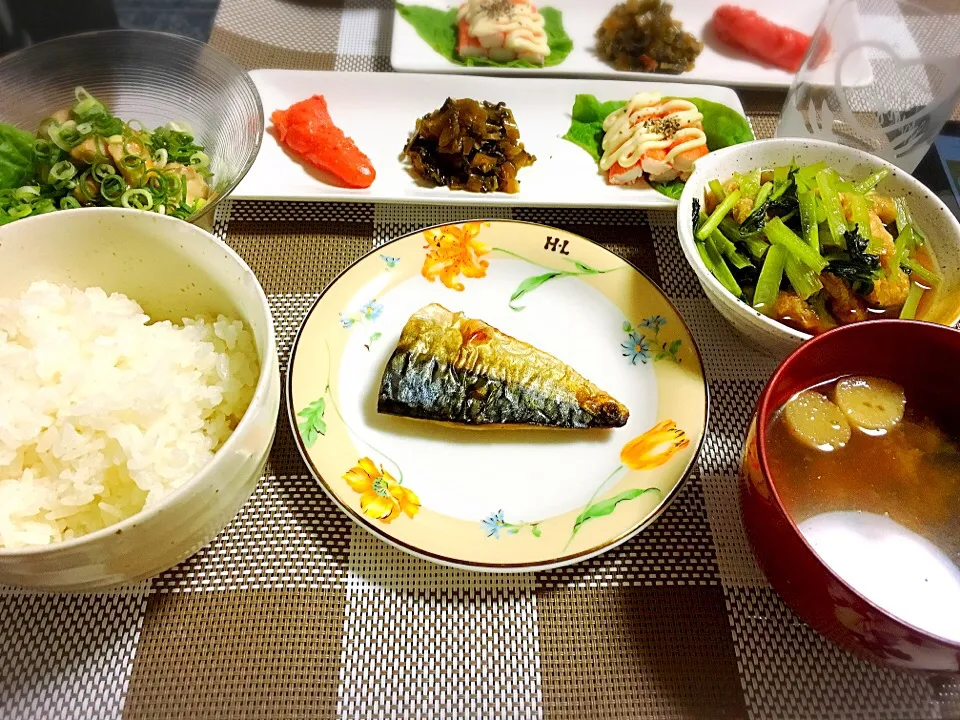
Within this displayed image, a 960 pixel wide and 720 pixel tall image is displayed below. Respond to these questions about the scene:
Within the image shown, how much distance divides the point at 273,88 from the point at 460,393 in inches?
46.2

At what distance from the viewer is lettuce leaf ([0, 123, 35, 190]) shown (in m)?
1.40

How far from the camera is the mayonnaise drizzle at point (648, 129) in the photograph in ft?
5.37

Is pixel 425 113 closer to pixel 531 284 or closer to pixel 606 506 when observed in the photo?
pixel 531 284

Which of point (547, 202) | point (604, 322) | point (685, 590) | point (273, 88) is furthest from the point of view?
point (273, 88)

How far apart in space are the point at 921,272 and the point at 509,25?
53.9 inches

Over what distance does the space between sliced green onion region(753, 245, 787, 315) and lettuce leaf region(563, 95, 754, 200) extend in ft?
1.97

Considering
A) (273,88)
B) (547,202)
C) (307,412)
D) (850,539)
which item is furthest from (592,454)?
(273,88)

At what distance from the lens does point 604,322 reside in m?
1.34

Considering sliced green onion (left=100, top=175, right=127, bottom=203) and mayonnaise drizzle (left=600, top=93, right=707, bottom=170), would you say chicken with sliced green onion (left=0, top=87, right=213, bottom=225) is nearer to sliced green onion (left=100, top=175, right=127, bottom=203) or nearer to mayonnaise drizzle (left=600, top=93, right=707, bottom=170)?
sliced green onion (left=100, top=175, right=127, bottom=203)

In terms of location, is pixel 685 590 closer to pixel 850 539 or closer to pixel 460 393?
pixel 850 539

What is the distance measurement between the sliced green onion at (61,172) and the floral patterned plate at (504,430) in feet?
2.22

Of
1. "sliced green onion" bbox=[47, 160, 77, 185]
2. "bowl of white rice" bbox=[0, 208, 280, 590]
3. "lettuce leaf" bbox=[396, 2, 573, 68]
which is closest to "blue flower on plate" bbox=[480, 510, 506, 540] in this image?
"bowl of white rice" bbox=[0, 208, 280, 590]

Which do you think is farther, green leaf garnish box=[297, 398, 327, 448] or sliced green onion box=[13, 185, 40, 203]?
sliced green onion box=[13, 185, 40, 203]

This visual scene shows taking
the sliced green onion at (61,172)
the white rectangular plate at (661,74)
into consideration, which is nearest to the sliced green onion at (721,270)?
the white rectangular plate at (661,74)
